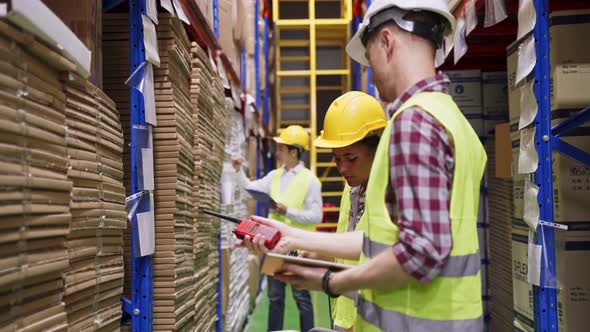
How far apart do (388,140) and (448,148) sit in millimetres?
173

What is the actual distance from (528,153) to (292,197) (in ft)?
10.5

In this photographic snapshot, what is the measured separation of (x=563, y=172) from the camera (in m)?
3.29

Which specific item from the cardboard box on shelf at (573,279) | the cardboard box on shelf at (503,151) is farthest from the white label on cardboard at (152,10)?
the cardboard box on shelf at (573,279)

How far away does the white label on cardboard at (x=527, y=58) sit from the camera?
2967mm

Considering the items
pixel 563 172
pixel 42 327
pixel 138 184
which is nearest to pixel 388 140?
pixel 42 327

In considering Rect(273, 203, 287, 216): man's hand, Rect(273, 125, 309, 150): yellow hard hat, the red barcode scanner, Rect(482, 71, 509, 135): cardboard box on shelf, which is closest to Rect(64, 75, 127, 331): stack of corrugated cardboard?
the red barcode scanner

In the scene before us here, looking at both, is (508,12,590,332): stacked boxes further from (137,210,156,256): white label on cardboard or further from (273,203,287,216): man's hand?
(273,203,287,216): man's hand

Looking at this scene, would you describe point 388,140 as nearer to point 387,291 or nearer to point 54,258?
point 387,291

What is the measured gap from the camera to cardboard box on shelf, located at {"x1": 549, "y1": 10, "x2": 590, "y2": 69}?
10.6ft

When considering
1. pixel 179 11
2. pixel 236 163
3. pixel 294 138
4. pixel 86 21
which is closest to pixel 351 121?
pixel 179 11

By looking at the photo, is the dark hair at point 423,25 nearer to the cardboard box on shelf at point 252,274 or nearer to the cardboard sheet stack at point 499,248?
the cardboard sheet stack at point 499,248

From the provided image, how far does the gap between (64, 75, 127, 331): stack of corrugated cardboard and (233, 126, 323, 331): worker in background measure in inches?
137

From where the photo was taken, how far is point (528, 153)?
308cm

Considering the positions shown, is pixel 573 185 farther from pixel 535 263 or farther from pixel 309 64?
pixel 309 64
